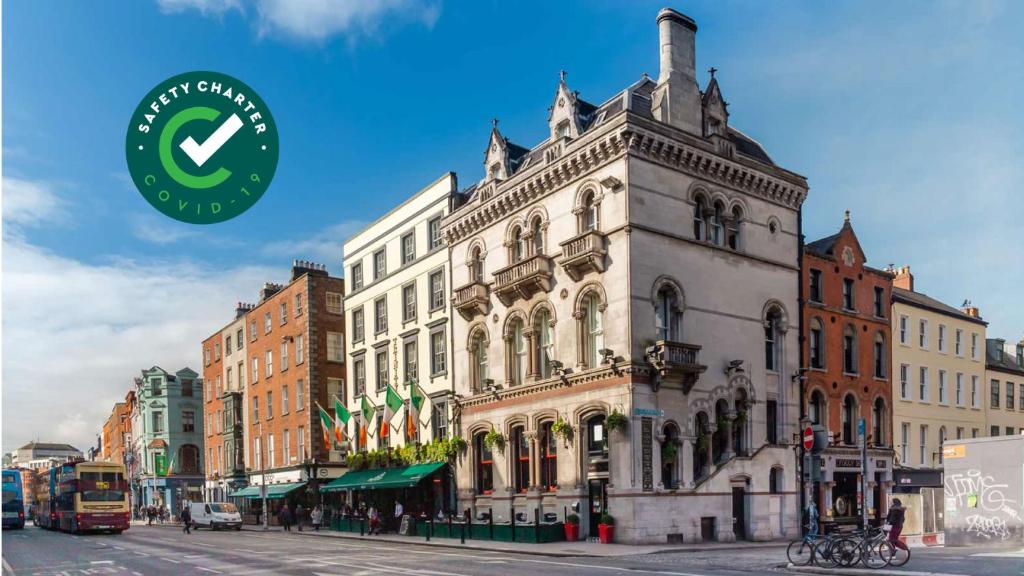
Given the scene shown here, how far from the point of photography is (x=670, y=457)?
32.9 metres

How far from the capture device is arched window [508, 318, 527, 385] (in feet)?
127

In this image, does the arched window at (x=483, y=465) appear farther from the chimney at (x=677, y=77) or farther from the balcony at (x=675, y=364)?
the chimney at (x=677, y=77)

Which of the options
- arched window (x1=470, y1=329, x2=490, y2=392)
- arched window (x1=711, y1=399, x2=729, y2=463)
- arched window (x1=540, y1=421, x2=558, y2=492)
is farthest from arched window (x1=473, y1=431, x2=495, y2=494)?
arched window (x1=711, y1=399, x2=729, y2=463)

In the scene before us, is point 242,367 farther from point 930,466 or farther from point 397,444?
point 930,466

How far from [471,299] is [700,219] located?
35.9 ft

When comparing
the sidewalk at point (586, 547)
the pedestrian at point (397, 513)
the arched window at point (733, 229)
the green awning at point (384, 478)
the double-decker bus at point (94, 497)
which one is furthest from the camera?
the double-decker bus at point (94, 497)

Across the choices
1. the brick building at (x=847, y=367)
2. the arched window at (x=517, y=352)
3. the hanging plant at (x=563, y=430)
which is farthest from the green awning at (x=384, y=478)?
the brick building at (x=847, y=367)

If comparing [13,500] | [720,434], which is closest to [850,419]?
[720,434]

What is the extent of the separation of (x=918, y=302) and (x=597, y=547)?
2566 cm

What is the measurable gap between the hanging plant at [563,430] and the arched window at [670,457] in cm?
364

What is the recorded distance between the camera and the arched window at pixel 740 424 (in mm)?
35688

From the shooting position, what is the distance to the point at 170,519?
275 ft

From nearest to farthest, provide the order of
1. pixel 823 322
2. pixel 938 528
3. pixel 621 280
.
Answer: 1. pixel 621 280
2. pixel 938 528
3. pixel 823 322

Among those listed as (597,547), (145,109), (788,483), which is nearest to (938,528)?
(788,483)
